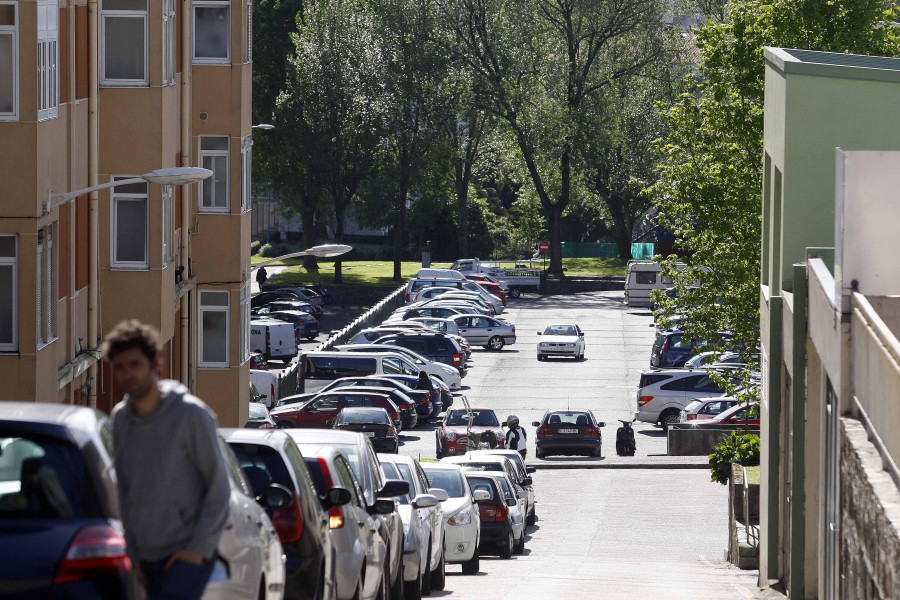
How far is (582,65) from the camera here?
3196 inches

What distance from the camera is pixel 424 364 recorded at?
53.1 meters

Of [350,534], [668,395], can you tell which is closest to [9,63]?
[350,534]

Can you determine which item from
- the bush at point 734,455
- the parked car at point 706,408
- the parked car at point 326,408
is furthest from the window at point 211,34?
the parked car at point 706,408

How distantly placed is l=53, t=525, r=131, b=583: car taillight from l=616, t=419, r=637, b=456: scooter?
35558mm

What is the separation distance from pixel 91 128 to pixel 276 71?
194 feet

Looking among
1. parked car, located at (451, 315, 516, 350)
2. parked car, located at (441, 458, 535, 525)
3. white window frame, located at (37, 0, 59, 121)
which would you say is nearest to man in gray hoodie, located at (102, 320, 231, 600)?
white window frame, located at (37, 0, 59, 121)

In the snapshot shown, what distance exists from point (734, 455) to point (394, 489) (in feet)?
55.5

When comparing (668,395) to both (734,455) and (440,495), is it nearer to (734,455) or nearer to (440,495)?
(734,455)

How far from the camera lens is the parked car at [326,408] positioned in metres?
43.3

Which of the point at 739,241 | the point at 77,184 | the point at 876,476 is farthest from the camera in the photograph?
the point at 739,241

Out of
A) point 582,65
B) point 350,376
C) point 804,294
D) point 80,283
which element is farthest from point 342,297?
point 804,294

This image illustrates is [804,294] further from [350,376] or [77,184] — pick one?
[350,376]

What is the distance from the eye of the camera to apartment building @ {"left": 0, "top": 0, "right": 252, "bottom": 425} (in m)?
18.1

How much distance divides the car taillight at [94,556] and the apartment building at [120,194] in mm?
12104
